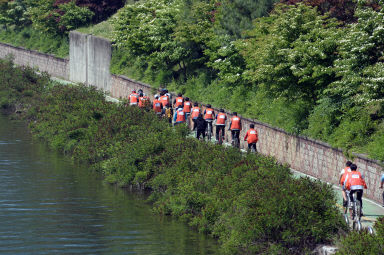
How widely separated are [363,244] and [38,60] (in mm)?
50329

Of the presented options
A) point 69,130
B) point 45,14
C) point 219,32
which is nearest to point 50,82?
point 45,14

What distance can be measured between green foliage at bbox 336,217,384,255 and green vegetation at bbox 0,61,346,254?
6.47 ft

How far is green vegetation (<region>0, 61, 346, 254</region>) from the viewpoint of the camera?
755 inches

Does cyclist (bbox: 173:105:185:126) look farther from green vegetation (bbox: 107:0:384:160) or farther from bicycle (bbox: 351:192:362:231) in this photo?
bicycle (bbox: 351:192:362:231)

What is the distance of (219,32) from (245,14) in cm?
153

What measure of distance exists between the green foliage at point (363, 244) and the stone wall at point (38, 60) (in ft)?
142

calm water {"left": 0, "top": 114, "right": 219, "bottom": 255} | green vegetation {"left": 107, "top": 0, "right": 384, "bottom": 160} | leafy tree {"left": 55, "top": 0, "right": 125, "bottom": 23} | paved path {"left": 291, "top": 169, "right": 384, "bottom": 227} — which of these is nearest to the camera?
paved path {"left": 291, "top": 169, "right": 384, "bottom": 227}

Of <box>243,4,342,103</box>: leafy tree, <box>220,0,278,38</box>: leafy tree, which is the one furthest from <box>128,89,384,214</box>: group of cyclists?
<box>220,0,278,38</box>: leafy tree

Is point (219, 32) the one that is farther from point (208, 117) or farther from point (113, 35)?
point (113, 35)

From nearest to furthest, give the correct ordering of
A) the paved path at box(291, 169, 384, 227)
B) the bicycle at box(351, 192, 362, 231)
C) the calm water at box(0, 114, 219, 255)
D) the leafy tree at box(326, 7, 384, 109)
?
1. the bicycle at box(351, 192, 362, 231)
2. the paved path at box(291, 169, 384, 227)
3. the calm water at box(0, 114, 219, 255)
4. the leafy tree at box(326, 7, 384, 109)

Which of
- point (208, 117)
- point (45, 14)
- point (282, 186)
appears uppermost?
point (45, 14)

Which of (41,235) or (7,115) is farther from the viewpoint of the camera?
(7,115)

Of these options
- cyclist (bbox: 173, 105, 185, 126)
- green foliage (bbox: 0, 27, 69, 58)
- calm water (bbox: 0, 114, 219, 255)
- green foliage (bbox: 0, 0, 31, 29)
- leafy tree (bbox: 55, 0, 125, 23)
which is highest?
green foliage (bbox: 0, 0, 31, 29)

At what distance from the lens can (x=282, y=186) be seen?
66.2 feet
